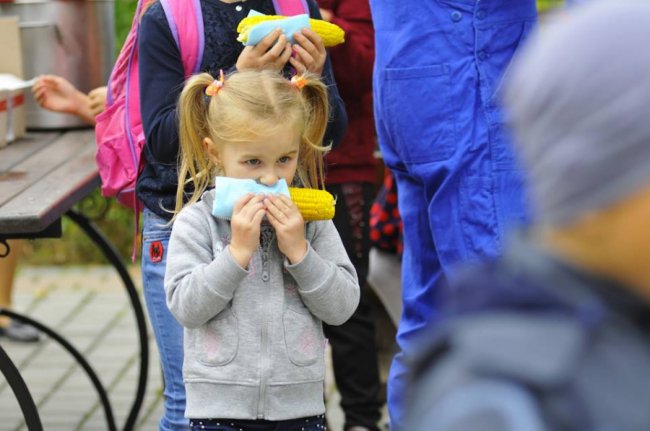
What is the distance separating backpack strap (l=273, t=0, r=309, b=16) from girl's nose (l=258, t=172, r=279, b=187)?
565 mm

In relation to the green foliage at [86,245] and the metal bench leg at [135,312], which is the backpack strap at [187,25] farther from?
the green foliage at [86,245]

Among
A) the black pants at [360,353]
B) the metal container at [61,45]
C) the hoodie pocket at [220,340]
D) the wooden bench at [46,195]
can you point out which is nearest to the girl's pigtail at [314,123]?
Result: the hoodie pocket at [220,340]

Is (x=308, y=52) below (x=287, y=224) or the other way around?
the other way around

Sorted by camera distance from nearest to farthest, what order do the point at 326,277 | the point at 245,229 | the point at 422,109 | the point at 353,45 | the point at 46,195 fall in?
the point at 245,229 < the point at 326,277 < the point at 422,109 < the point at 46,195 < the point at 353,45

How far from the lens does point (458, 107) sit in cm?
309

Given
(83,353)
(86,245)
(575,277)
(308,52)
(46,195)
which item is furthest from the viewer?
(86,245)

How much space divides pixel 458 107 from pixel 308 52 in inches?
15.3

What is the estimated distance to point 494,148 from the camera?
308 centimetres

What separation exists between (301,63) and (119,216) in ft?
14.0

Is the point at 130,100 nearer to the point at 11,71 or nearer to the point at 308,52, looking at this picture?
the point at 308,52

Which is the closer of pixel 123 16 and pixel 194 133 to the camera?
pixel 194 133

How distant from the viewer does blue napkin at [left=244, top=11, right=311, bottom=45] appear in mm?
2867

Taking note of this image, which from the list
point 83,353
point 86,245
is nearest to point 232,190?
point 83,353

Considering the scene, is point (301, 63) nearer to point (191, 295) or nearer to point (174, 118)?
point (174, 118)
